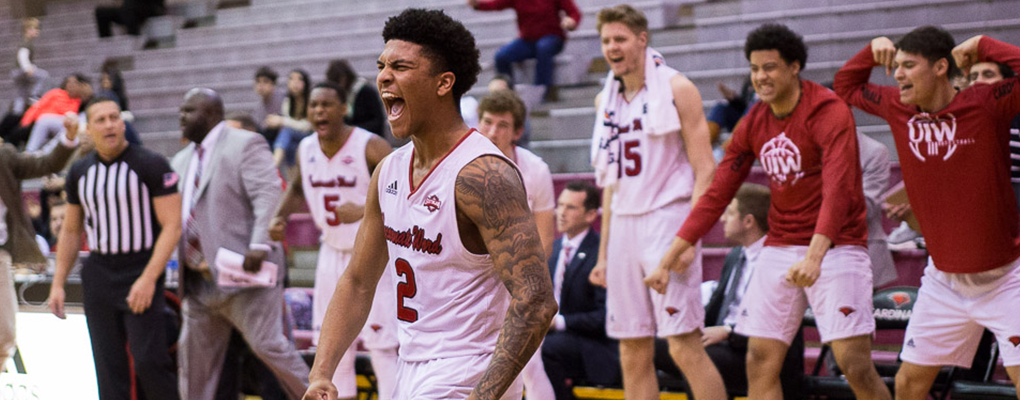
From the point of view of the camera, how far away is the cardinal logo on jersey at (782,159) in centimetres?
490

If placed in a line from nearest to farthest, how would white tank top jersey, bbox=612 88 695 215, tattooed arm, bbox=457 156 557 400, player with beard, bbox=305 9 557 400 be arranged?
tattooed arm, bbox=457 156 557 400 → player with beard, bbox=305 9 557 400 → white tank top jersey, bbox=612 88 695 215

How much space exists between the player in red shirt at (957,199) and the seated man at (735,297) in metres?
1.27

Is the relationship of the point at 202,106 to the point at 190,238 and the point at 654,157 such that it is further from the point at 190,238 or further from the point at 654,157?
the point at 654,157

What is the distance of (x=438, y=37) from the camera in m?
3.01

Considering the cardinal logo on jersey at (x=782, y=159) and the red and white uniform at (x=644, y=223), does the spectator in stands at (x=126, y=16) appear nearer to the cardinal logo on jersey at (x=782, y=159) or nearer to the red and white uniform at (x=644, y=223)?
the red and white uniform at (x=644, y=223)

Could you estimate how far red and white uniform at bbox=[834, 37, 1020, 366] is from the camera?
4531mm

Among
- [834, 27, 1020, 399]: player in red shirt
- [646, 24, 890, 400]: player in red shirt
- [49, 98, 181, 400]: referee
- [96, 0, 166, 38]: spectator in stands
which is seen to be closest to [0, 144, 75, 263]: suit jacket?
[49, 98, 181, 400]: referee

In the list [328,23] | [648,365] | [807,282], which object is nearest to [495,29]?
[328,23]

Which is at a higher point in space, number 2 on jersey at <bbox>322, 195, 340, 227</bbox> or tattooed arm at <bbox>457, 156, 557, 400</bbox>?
tattooed arm at <bbox>457, 156, 557, 400</bbox>

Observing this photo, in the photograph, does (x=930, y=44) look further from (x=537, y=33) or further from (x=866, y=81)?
(x=537, y=33)

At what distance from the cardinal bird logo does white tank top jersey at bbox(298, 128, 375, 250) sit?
3.05 m

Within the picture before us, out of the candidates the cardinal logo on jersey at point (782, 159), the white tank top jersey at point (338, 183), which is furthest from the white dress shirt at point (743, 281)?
the white tank top jersey at point (338, 183)

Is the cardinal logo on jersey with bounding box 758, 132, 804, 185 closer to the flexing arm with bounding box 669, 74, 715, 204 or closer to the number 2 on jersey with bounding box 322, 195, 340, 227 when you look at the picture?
the flexing arm with bounding box 669, 74, 715, 204

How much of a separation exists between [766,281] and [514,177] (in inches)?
95.8
